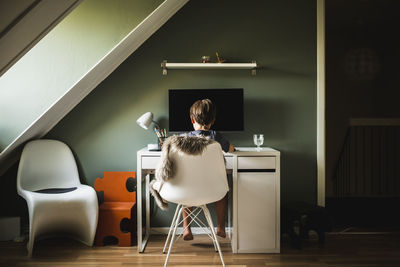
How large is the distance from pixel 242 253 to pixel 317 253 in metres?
0.60

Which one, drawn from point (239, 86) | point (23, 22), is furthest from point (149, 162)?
point (23, 22)

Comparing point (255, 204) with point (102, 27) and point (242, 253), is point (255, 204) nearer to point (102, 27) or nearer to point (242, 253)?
point (242, 253)

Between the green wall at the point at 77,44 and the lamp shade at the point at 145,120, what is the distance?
→ 0.61 m

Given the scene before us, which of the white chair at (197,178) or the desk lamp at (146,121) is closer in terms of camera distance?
the white chair at (197,178)

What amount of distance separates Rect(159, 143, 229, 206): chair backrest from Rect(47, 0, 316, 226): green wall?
1002 millimetres

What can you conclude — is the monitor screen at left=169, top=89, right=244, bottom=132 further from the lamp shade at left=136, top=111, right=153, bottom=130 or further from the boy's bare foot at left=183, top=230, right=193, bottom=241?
the boy's bare foot at left=183, top=230, right=193, bottom=241

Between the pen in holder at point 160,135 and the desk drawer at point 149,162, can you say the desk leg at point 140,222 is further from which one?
the pen in holder at point 160,135

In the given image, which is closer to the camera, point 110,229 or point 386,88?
point 110,229

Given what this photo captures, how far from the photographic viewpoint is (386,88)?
192 inches

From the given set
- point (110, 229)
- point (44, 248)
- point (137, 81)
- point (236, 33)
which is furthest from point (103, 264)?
point (236, 33)

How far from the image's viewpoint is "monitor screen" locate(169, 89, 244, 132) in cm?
272

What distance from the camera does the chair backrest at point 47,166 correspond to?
2.62 m

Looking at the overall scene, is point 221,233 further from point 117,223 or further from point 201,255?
point 117,223

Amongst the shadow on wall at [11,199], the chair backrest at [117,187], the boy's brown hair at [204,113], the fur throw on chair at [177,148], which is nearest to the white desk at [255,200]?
the boy's brown hair at [204,113]
